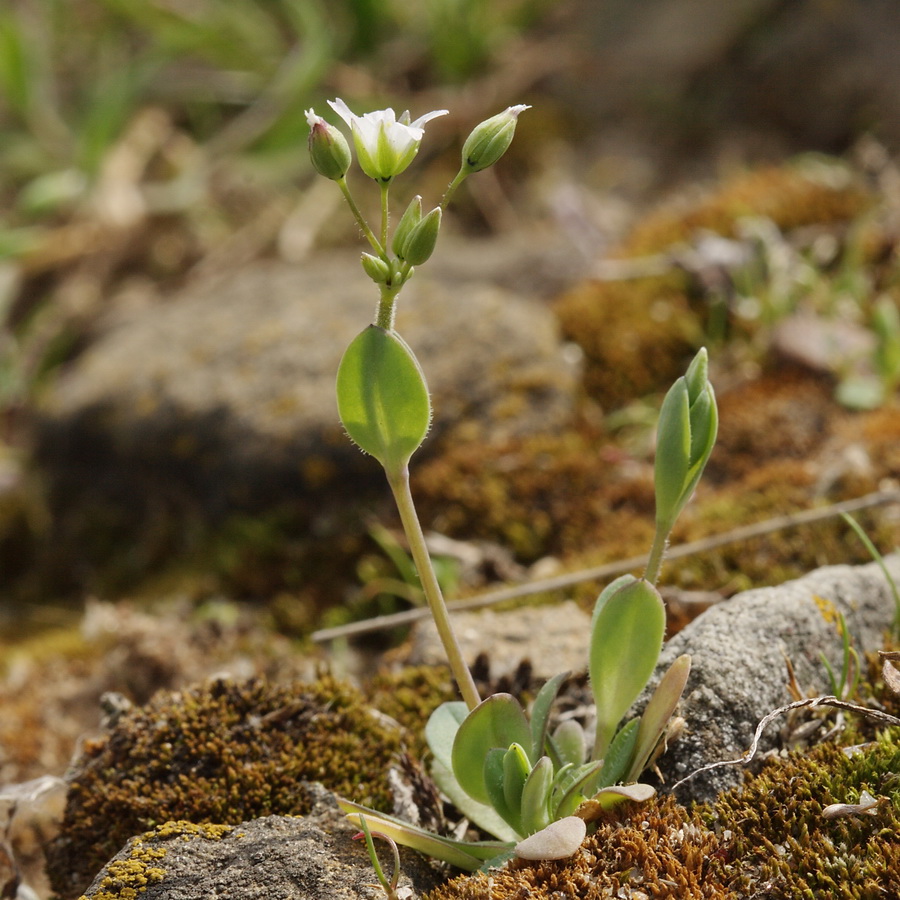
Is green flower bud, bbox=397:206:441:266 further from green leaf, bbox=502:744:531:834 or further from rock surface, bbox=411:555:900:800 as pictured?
rock surface, bbox=411:555:900:800

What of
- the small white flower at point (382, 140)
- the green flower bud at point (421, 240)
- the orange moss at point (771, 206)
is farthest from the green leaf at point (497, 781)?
the orange moss at point (771, 206)

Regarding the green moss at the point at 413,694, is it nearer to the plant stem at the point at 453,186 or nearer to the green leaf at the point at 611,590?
the green leaf at the point at 611,590

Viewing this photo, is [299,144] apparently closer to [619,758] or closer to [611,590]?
[611,590]

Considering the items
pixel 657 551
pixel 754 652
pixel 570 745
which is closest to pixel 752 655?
pixel 754 652

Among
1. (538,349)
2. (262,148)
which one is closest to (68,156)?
(262,148)

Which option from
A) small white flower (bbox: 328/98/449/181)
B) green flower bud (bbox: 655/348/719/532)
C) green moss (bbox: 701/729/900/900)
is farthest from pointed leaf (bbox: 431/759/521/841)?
small white flower (bbox: 328/98/449/181)

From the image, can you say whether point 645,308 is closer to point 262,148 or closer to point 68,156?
point 262,148
